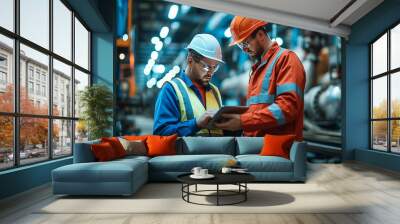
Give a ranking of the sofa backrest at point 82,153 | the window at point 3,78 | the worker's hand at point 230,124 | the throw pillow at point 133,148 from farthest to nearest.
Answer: the worker's hand at point 230,124, the throw pillow at point 133,148, the sofa backrest at point 82,153, the window at point 3,78

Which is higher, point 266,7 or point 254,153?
point 266,7

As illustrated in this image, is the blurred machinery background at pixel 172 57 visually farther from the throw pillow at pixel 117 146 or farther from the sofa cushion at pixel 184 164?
the sofa cushion at pixel 184 164

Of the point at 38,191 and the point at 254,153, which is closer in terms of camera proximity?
the point at 38,191

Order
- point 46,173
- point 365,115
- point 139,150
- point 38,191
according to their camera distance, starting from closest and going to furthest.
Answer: point 38,191, point 46,173, point 139,150, point 365,115

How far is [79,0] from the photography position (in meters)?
7.01

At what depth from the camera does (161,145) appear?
20.9ft

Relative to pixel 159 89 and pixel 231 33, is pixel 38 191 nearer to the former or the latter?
pixel 159 89

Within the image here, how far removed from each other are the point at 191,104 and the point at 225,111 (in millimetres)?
656

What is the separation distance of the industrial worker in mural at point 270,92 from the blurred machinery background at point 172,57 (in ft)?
1.02

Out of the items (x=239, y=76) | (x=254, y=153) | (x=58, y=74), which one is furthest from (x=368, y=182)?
(x=58, y=74)

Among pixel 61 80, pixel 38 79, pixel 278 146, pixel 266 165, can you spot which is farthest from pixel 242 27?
pixel 38 79

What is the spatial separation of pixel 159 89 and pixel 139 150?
1.97m

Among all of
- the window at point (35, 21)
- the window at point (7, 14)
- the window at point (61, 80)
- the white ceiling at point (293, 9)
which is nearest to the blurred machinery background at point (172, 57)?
the white ceiling at point (293, 9)

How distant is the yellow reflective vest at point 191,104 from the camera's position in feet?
23.9
